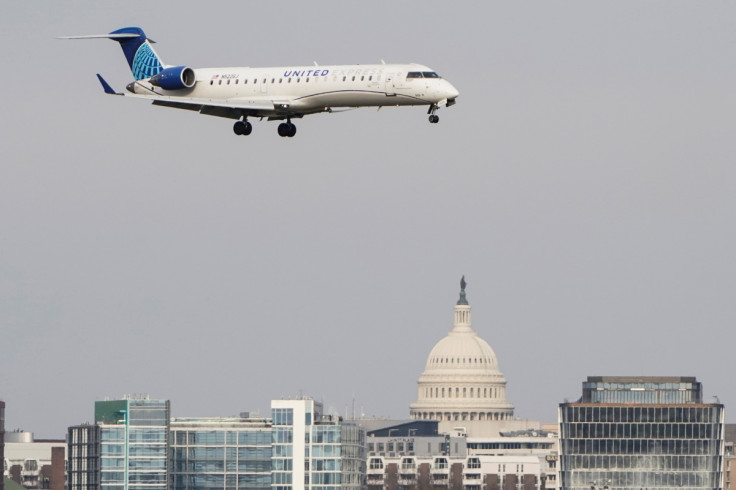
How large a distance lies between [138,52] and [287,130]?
55.9ft

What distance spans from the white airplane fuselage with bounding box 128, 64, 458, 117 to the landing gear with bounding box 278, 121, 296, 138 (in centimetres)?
240

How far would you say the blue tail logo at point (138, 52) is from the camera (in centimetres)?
15062

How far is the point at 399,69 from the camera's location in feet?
438

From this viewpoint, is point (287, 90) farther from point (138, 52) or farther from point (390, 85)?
point (138, 52)

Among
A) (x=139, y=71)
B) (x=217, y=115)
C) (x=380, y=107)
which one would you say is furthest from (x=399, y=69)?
(x=139, y=71)

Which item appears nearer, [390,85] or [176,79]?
[390,85]

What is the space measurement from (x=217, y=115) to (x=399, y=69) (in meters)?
12.2

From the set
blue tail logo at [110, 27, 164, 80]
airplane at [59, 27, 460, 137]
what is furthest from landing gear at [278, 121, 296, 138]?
blue tail logo at [110, 27, 164, 80]

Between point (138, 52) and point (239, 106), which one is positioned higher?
point (138, 52)

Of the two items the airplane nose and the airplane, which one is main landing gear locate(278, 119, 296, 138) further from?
the airplane nose

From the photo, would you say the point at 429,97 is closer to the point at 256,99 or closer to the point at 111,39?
the point at 256,99

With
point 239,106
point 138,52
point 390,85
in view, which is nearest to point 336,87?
point 390,85

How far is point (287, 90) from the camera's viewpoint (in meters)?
136

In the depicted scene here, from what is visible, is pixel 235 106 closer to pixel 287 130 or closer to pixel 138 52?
pixel 287 130
